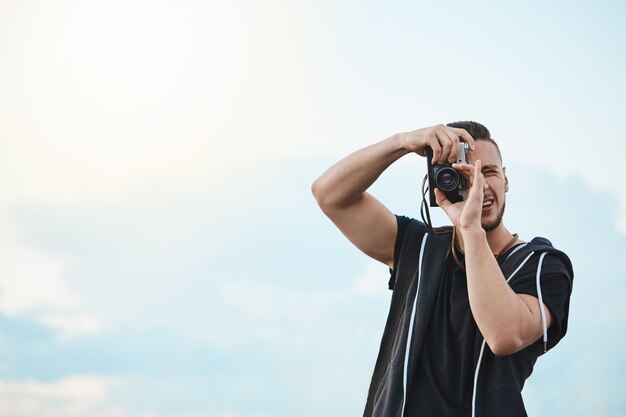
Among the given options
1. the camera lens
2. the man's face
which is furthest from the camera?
the man's face

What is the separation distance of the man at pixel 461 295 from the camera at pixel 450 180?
0.11ft

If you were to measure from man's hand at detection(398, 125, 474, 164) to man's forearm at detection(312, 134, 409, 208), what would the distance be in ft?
0.32

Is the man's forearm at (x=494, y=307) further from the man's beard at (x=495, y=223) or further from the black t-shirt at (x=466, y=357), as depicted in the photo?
the man's beard at (x=495, y=223)

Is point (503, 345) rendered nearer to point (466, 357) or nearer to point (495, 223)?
point (466, 357)

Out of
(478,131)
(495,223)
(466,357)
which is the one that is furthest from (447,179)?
(466,357)

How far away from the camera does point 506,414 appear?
151 inches

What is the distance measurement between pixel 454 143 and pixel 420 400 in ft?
4.21

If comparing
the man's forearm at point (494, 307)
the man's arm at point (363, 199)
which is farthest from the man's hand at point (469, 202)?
the man's arm at point (363, 199)

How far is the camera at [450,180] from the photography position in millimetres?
4086

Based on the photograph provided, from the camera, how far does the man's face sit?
426 cm

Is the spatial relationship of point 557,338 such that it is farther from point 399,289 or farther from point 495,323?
point 399,289

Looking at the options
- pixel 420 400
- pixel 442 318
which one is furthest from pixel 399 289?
pixel 420 400

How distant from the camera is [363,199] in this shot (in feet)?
15.6

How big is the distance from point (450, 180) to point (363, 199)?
783mm
